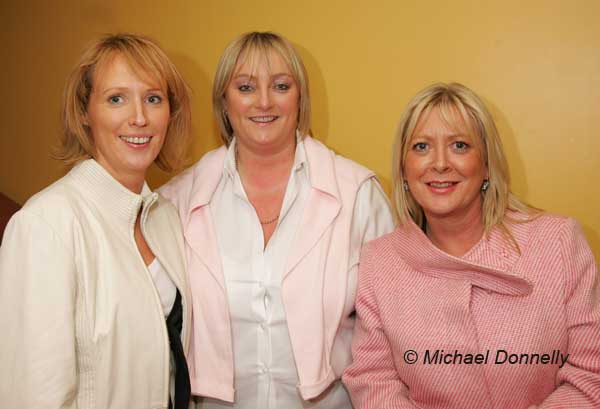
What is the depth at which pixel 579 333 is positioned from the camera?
157 centimetres

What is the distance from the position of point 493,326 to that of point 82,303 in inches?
42.6

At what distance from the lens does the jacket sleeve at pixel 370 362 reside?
1730 mm

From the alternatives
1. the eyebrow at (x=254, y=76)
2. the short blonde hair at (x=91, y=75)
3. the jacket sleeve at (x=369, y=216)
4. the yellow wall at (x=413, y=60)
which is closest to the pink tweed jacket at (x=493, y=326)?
the jacket sleeve at (x=369, y=216)

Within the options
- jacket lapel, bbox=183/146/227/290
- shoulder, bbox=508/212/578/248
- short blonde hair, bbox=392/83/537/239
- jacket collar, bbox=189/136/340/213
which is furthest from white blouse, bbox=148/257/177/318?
shoulder, bbox=508/212/578/248

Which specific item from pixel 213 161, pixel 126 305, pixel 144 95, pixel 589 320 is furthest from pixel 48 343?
pixel 589 320

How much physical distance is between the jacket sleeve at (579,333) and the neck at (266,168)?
3.01 ft

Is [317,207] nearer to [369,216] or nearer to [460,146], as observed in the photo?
[369,216]

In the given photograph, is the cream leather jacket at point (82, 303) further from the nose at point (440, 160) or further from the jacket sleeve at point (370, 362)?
the nose at point (440, 160)

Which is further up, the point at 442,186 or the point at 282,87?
the point at 282,87

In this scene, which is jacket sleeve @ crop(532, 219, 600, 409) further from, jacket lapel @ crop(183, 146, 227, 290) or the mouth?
jacket lapel @ crop(183, 146, 227, 290)

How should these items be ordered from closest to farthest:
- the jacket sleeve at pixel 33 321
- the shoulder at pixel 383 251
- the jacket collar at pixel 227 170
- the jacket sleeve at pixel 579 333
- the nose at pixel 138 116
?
1. the jacket sleeve at pixel 33 321
2. the jacket sleeve at pixel 579 333
3. the nose at pixel 138 116
4. the shoulder at pixel 383 251
5. the jacket collar at pixel 227 170

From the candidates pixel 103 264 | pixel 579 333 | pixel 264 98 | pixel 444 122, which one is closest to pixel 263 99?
pixel 264 98

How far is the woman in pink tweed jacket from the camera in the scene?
5.19 feet

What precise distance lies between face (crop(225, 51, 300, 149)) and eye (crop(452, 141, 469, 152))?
0.58 metres
